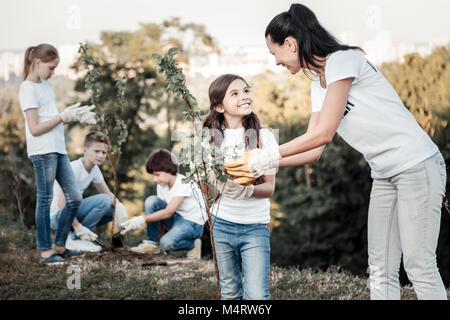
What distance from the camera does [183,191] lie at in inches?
173

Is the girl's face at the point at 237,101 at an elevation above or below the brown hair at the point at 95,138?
above

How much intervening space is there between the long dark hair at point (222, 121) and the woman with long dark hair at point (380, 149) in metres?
0.37

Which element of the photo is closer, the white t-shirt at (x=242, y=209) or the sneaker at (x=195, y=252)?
the white t-shirt at (x=242, y=209)

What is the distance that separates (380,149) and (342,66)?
0.35 metres

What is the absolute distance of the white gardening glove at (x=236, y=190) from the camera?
82.5 inches

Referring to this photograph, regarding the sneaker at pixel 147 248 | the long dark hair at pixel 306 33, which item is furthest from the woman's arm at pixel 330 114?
the sneaker at pixel 147 248

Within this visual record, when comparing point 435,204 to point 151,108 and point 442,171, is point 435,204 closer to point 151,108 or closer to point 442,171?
point 442,171

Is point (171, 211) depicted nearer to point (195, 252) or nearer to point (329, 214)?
point (195, 252)

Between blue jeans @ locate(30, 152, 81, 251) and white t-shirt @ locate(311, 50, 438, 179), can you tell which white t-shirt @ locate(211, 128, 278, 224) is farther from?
blue jeans @ locate(30, 152, 81, 251)

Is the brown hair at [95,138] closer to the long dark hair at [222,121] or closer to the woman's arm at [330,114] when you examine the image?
the long dark hair at [222,121]

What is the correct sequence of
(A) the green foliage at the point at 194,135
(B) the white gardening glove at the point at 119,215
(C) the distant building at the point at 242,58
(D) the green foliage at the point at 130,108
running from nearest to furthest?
(A) the green foliage at the point at 194,135
(B) the white gardening glove at the point at 119,215
(C) the distant building at the point at 242,58
(D) the green foliage at the point at 130,108

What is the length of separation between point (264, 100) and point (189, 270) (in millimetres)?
6329
